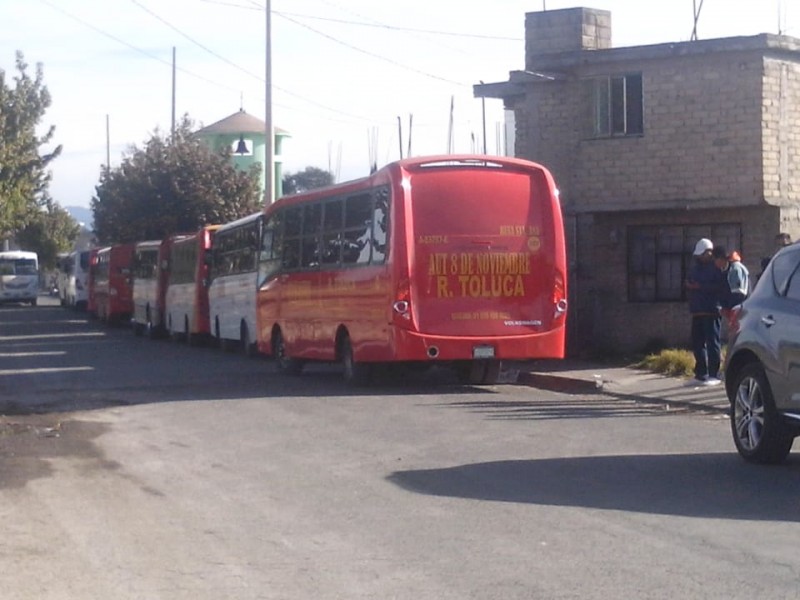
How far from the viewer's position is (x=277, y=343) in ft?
76.2

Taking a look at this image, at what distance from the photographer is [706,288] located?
18.0 metres

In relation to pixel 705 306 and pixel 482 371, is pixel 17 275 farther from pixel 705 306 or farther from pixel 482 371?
pixel 705 306

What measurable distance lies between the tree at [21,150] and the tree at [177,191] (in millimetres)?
2960

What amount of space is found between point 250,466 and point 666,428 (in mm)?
4603

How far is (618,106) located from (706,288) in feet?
22.8

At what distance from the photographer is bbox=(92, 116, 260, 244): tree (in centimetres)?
4844

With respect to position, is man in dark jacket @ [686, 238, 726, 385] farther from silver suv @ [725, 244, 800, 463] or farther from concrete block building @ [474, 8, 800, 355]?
silver suv @ [725, 244, 800, 463]

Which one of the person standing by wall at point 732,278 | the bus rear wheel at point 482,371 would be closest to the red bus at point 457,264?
the bus rear wheel at point 482,371

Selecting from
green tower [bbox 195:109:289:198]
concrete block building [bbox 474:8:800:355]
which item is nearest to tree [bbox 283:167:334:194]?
green tower [bbox 195:109:289:198]

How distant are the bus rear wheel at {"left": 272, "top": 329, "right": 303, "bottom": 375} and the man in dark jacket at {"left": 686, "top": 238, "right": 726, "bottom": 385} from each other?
699cm

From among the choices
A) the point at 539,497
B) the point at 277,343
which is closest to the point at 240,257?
the point at 277,343

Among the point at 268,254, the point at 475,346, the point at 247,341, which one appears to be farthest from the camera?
the point at 247,341

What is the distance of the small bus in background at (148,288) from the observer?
37531 millimetres

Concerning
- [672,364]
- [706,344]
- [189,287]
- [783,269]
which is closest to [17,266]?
[189,287]
